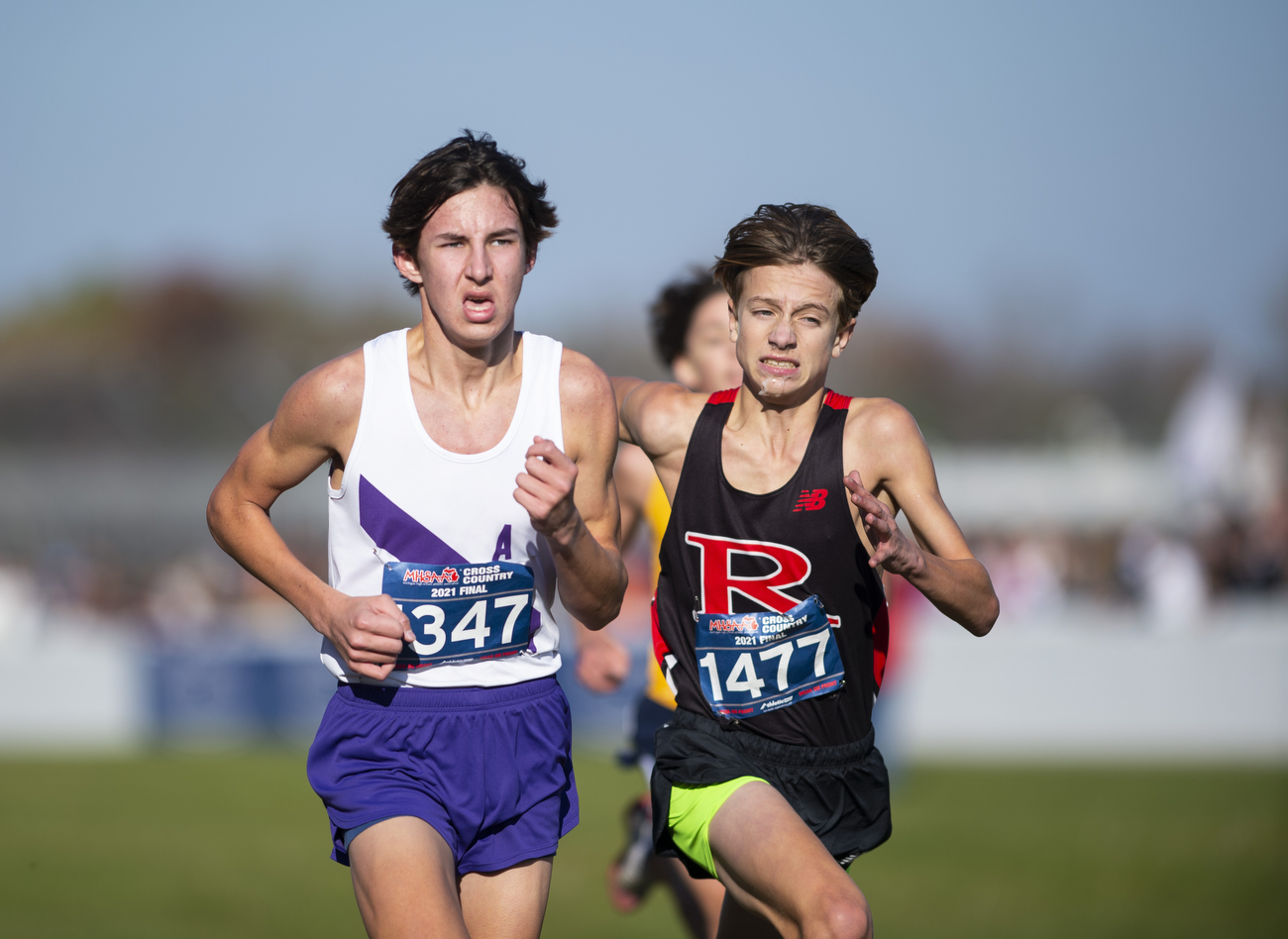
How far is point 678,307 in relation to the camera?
18.4 feet

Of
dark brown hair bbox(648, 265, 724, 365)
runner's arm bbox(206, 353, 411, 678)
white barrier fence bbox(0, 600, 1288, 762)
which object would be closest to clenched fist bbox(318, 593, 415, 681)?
runner's arm bbox(206, 353, 411, 678)

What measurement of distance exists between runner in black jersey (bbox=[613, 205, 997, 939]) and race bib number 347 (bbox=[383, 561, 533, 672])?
1.92 ft

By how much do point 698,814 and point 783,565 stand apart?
80 cm

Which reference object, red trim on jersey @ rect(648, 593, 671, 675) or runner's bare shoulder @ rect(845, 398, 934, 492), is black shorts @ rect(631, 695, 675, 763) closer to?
red trim on jersey @ rect(648, 593, 671, 675)

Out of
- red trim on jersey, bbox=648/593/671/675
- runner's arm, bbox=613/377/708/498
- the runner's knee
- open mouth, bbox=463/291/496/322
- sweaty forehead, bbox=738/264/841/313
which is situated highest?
sweaty forehead, bbox=738/264/841/313

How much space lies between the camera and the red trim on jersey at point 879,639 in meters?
4.03

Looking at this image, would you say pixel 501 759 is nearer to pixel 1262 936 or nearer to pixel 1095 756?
pixel 1262 936

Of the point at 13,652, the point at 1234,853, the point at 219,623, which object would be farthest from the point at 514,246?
the point at 219,623

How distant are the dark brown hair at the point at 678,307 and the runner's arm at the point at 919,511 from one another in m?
1.71

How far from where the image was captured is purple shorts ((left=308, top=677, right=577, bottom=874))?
3.66 meters

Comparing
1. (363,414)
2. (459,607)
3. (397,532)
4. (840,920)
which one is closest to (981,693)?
(840,920)

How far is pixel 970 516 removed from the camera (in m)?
31.6

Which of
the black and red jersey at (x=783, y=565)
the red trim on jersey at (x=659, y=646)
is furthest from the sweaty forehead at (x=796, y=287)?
the red trim on jersey at (x=659, y=646)

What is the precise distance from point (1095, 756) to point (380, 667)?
1260cm
